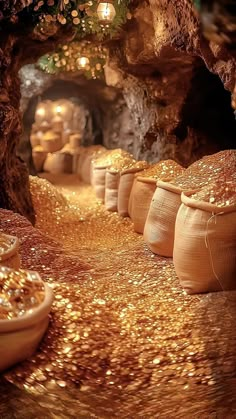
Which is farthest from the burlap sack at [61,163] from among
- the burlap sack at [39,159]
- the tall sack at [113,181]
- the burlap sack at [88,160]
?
the tall sack at [113,181]

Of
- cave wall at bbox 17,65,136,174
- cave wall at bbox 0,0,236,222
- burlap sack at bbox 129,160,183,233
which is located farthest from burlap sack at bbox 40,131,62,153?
burlap sack at bbox 129,160,183,233

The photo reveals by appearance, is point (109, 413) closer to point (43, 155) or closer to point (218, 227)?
point (218, 227)

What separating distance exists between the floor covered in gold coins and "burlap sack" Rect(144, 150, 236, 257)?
0.17m

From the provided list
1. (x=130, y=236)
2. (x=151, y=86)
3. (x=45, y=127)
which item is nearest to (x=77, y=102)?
(x=45, y=127)

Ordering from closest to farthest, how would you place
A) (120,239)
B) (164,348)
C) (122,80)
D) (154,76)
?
1. (164,348)
2. (120,239)
3. (154,76)
4. (122,80)

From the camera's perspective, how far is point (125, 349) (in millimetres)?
2732

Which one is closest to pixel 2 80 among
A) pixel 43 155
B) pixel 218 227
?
pixel 218 227

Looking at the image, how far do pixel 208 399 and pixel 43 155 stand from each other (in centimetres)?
1056

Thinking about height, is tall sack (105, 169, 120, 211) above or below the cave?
below

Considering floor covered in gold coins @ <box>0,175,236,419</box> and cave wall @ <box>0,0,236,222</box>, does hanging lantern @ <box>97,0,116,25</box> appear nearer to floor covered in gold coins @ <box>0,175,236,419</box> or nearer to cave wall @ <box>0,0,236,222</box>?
cave wall @ <box>0,0,236,222</box>

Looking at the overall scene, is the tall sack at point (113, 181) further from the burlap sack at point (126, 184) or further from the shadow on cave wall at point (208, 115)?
the shadow on cave wall at point (208, 115)

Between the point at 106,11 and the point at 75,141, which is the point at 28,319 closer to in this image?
the point at 106,11

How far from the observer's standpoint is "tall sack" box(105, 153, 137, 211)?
24.4 feet

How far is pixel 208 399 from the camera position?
2180mm
